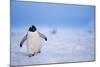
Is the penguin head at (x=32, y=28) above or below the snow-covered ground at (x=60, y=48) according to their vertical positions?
above

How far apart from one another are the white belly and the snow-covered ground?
4 cm

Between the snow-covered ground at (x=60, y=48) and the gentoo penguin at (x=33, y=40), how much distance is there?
0.12 ft

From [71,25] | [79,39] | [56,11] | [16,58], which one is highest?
[56,11]

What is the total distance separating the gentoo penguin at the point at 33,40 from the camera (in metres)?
2.04

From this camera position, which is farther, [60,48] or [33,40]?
Result: [60,48]

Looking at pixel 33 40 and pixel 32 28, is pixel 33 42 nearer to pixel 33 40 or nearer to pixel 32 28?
pixel 33 40

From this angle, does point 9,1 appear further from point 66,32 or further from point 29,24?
point 66,32

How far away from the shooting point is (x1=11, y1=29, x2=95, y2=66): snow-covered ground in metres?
1.99

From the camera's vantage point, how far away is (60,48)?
84.9 inches

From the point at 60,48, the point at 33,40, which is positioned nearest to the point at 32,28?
the point at 33,40

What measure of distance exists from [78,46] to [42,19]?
509 millimetres

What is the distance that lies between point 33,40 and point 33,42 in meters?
0.02
